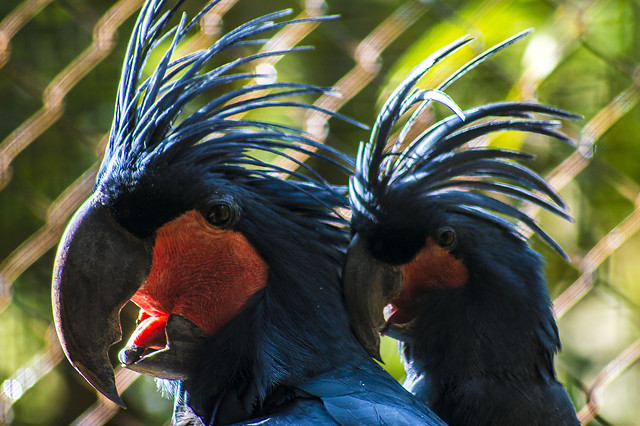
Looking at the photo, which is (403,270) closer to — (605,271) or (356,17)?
(605,271)

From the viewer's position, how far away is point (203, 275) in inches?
41.0

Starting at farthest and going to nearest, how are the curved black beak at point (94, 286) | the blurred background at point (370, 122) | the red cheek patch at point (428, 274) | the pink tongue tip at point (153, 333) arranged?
1. the blurred background at point (370, 122)
2. the red cheek patch at point (428, 274)
3. the pink tongue tip at point (153, 333)
4. the curved black beak at point (94, 286)

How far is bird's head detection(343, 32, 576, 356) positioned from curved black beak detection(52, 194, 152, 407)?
33cm

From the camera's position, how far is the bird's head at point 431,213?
1.15 m

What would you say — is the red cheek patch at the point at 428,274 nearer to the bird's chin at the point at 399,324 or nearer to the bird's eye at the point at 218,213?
the bird's chin at the point at 399,324

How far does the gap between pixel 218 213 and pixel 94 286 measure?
18 cm

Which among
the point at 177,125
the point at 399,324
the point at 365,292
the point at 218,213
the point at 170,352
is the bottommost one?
the point at 399,324

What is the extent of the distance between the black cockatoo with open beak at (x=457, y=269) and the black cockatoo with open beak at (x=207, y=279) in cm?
11

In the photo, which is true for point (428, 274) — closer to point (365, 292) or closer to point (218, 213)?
point (365, 292)

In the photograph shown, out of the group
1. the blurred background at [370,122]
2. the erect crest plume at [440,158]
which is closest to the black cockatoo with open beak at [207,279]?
the erect crest plume at [440,158]

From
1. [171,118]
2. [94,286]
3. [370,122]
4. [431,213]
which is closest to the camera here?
[94,286]

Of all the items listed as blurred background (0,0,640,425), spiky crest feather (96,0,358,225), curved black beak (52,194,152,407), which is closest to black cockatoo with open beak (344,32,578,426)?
spiky crest feather (96,0,358,225)

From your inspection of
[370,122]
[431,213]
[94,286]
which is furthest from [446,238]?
[370,122]

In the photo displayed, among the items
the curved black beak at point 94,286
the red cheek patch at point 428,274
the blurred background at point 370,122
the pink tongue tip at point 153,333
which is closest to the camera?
the curved black beak at point 94,286
